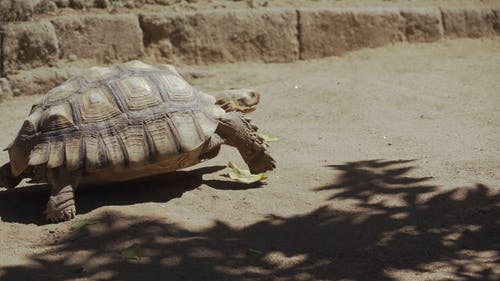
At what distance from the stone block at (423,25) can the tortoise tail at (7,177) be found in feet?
21.9

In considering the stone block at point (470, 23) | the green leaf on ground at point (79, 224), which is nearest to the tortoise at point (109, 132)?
the green leaf on ground at point (79, 224)

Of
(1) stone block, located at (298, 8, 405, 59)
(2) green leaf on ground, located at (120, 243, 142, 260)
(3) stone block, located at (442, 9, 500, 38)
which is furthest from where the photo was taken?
(3) stone block, located at (442, 9, 500, 38)

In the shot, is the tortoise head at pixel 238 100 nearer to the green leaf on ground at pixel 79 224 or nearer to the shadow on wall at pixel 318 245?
the shadow on wall at pixel 318 245

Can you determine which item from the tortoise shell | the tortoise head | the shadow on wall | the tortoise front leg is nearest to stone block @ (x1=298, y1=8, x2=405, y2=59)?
the tortoise head

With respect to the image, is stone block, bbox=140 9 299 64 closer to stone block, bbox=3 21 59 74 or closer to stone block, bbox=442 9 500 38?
stone block, bbox=3 21 59 74

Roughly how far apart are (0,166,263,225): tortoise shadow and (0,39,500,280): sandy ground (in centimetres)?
1

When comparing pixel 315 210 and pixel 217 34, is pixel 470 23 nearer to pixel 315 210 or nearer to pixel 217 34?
pixel 217 34

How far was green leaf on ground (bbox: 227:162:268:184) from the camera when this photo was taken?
16.5 feet

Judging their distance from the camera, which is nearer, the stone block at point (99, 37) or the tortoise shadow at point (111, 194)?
the tortoise shadow at point (111, 194)

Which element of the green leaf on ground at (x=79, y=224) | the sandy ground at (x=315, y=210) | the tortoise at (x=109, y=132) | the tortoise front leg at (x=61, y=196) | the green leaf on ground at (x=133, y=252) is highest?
the tortoise at (x=109, y=132)

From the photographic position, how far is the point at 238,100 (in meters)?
5.29

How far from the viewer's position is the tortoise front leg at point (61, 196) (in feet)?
14.1

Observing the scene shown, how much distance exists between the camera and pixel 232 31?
895cm

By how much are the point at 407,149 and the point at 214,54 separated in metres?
3.80
